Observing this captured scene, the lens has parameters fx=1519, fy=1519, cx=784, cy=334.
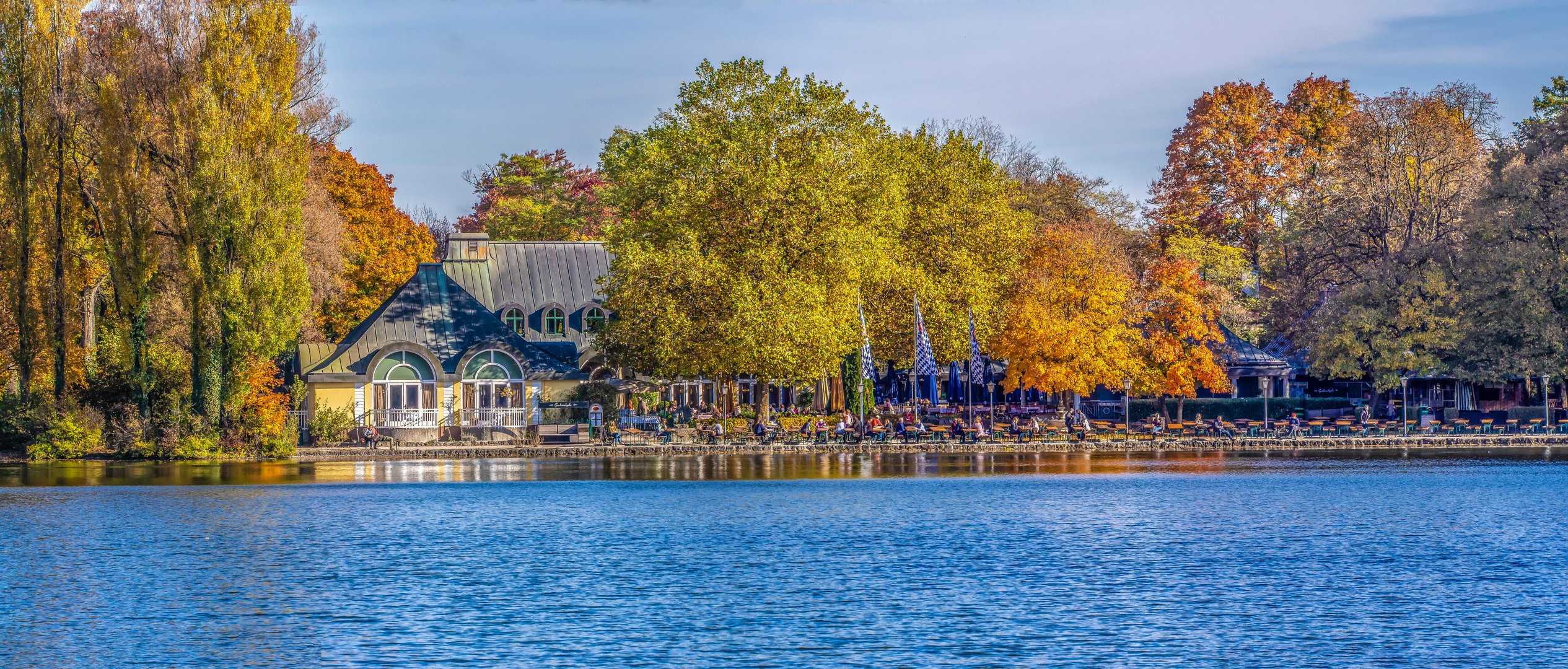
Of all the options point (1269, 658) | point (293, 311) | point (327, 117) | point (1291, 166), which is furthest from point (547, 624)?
point (1291, 166)

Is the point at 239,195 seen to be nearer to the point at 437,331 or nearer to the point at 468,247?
the point at 437,331

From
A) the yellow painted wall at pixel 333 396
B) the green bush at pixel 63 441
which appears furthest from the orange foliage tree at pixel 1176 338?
the green bush at pixel 63 441

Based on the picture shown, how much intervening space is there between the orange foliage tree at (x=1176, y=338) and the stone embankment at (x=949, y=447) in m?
6.35

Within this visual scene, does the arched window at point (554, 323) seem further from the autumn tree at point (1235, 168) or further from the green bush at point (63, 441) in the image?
the autumn tree at point (1235, 168)

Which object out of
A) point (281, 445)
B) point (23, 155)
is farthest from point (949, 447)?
point (23, 155)

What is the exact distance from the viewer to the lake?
1733 cm

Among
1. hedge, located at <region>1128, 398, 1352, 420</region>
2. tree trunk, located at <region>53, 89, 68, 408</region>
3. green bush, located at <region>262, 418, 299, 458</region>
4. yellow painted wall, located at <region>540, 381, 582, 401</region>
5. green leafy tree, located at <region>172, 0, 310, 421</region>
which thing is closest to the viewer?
green leafy tree, located at <region>172, 0, 310, 421</region>

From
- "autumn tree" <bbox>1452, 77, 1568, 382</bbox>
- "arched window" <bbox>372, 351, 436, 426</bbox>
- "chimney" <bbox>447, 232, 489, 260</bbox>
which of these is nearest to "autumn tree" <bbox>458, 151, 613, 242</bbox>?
"chimney" <bbox>447, 232, 489, 260</bbox>

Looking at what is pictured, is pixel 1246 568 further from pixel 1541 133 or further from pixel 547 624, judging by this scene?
pixel 1541 133

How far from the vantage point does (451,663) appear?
16562 mm

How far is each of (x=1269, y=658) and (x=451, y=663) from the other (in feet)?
29.2

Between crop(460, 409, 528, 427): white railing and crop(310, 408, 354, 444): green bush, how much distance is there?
4795mm

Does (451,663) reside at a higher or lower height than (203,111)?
lower

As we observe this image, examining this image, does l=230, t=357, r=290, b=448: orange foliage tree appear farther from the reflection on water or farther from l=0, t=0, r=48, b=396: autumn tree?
l=0, t=0, r=48, b=396: autumn tree
